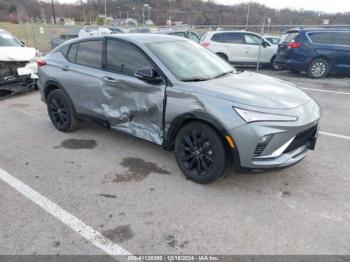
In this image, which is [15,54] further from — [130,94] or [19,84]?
[130,94]

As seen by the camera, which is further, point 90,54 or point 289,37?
point 289,37

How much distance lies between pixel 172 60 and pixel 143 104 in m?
0.67

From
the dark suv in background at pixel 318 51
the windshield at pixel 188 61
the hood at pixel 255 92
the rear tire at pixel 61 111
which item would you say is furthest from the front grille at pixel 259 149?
the dark suv in background at pixel 318 51

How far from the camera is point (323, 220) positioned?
2.91 m

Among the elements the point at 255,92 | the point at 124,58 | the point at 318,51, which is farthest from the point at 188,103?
the point at 318,51

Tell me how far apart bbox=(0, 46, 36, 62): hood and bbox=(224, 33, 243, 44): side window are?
24.3 feet

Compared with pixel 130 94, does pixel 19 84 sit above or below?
below

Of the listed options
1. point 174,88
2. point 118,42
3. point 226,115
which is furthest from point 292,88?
point 118,42

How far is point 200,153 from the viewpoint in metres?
3.41

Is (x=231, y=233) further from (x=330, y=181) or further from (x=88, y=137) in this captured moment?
(x=88, y=137)

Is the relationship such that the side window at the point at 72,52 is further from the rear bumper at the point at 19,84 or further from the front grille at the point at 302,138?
the rear bumper at the point at 19,84

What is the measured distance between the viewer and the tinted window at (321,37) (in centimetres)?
1006

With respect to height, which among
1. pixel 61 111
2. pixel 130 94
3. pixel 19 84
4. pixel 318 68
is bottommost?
pixel 19 84

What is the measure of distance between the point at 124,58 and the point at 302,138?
8.12 feet
